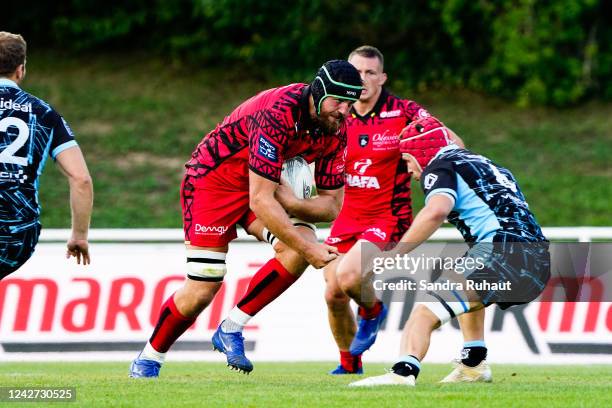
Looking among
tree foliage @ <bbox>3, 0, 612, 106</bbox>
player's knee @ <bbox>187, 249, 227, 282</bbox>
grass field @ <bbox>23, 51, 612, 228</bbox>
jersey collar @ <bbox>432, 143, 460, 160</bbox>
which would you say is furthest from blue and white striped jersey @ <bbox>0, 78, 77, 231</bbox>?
tree foliage @ <bbox>3, 0, 612, 106</bbox>

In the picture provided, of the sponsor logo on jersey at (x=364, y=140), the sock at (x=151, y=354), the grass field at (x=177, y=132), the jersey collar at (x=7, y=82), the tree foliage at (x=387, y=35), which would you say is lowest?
the grass field at (x=177, y=132)

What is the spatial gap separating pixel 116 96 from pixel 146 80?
119 centimetres

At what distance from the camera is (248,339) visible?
43.0 feet

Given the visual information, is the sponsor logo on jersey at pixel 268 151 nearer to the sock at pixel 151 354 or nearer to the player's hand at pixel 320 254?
the player's hand at pixel 320 254

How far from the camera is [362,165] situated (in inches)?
431

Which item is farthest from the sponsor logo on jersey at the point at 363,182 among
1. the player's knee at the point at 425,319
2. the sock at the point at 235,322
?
the player's knee at the point at 425,319

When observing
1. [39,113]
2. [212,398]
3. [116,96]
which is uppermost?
[39,113]

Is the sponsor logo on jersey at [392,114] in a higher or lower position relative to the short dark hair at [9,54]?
lower

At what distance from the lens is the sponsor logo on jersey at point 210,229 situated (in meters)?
8.97

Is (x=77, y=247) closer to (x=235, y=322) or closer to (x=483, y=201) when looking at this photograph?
(x=235, y=322)

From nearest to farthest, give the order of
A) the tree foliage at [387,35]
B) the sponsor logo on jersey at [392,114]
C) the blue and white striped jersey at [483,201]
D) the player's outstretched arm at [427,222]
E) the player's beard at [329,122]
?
the player's outstretched arm at [427,222] → the blue and white striped jersey at [483,201] → the player's beard at [329,122] → the sponsor logo on jersey at [392,114] → the tree foliage at [387,35]

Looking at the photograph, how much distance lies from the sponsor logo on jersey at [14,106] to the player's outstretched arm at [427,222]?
2.58 metres

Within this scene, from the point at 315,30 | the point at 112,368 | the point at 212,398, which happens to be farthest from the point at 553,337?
the point at 315,30

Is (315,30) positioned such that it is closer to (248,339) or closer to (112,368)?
(248,339)
